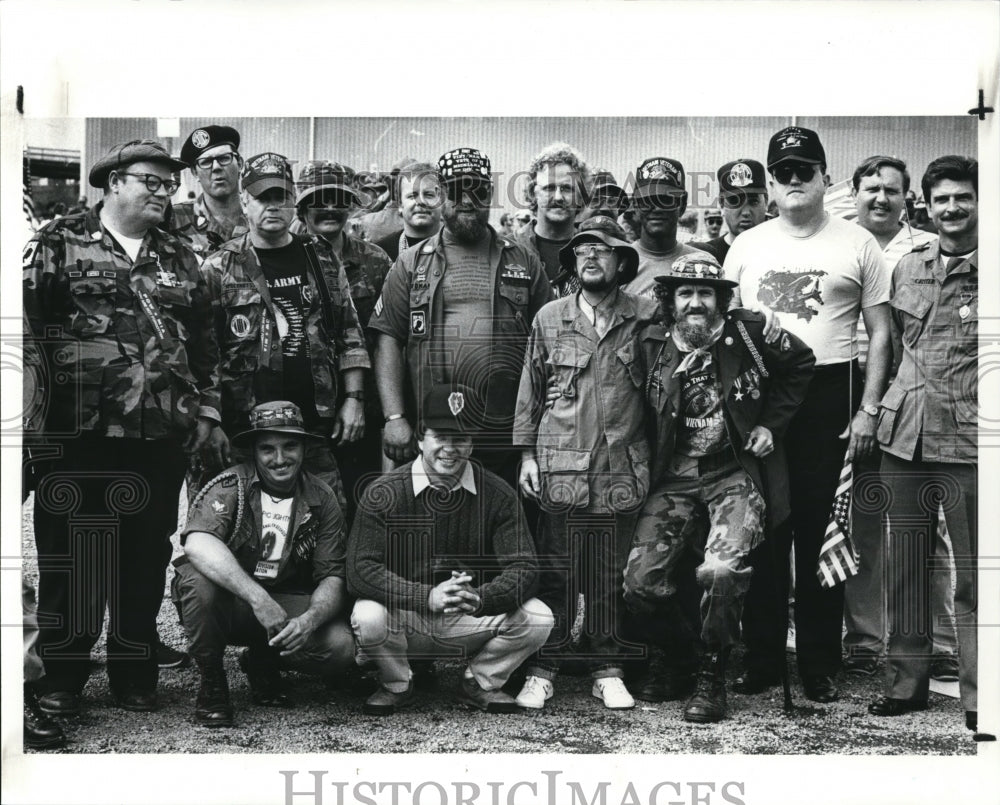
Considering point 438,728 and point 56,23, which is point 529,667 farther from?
point 56,23

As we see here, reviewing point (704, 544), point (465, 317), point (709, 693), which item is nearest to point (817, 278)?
point (704, 544)

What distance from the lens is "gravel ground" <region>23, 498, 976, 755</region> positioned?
6.03 meters

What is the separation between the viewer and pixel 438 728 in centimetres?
607

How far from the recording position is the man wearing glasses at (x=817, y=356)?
246 inches

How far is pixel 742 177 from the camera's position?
6.28 meters

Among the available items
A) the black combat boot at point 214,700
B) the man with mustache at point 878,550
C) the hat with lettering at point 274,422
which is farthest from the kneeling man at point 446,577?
the man with mustache at point 878,550

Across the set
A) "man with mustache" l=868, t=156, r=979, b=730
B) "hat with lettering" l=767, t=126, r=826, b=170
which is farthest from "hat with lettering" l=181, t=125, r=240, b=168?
"man with mustache" l=868, t=156, r=979, b=730

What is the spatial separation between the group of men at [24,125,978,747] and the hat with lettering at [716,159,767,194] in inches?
→ 0.5

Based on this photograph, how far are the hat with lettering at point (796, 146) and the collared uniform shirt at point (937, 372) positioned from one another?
0.62 meters

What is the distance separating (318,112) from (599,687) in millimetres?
2648

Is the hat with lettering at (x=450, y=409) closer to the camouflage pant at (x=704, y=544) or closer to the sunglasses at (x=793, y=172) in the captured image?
the camouflage pant at (x=704, y=544)

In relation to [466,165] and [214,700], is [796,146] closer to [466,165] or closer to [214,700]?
[466,165]

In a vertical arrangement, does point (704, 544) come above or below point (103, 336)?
below

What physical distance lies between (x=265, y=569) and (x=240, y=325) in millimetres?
1011
